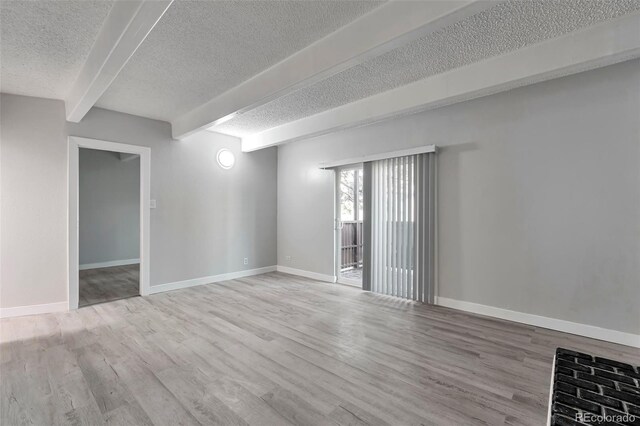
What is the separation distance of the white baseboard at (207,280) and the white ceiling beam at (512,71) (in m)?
3.38

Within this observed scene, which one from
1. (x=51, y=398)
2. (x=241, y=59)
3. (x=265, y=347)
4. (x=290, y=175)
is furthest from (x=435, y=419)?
(x=290, y=175)

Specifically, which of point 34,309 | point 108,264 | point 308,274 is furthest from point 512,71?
point 108,264

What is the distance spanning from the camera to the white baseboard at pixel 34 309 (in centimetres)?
377

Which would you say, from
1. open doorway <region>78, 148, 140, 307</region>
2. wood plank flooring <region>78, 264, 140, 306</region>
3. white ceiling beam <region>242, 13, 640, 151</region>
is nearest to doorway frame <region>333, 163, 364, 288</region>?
white ceiling beam <region>242, 13, 640, 151</region>

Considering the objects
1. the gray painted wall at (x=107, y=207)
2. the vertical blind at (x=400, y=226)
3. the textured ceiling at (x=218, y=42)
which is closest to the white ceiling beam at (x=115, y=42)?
Answer: the textured ceiling at (x=218, y=42)

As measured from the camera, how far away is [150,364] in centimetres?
259

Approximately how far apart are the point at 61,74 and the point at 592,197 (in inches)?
226

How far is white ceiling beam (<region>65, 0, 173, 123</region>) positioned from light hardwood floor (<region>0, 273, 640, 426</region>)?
2.52 meters

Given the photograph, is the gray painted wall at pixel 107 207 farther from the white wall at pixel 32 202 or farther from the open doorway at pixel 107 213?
the white wall at pixel 32 202

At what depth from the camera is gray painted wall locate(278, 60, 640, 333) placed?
117 inches

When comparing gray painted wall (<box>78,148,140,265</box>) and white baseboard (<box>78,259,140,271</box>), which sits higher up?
gray painted wall (<box>78,148,140,265</box>)

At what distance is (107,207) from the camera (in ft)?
24.3

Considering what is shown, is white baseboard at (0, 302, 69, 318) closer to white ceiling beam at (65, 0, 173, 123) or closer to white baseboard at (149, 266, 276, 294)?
white baseboard at (149, 266, 276, 294)

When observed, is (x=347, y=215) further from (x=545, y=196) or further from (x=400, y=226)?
(x=545, y=196)
